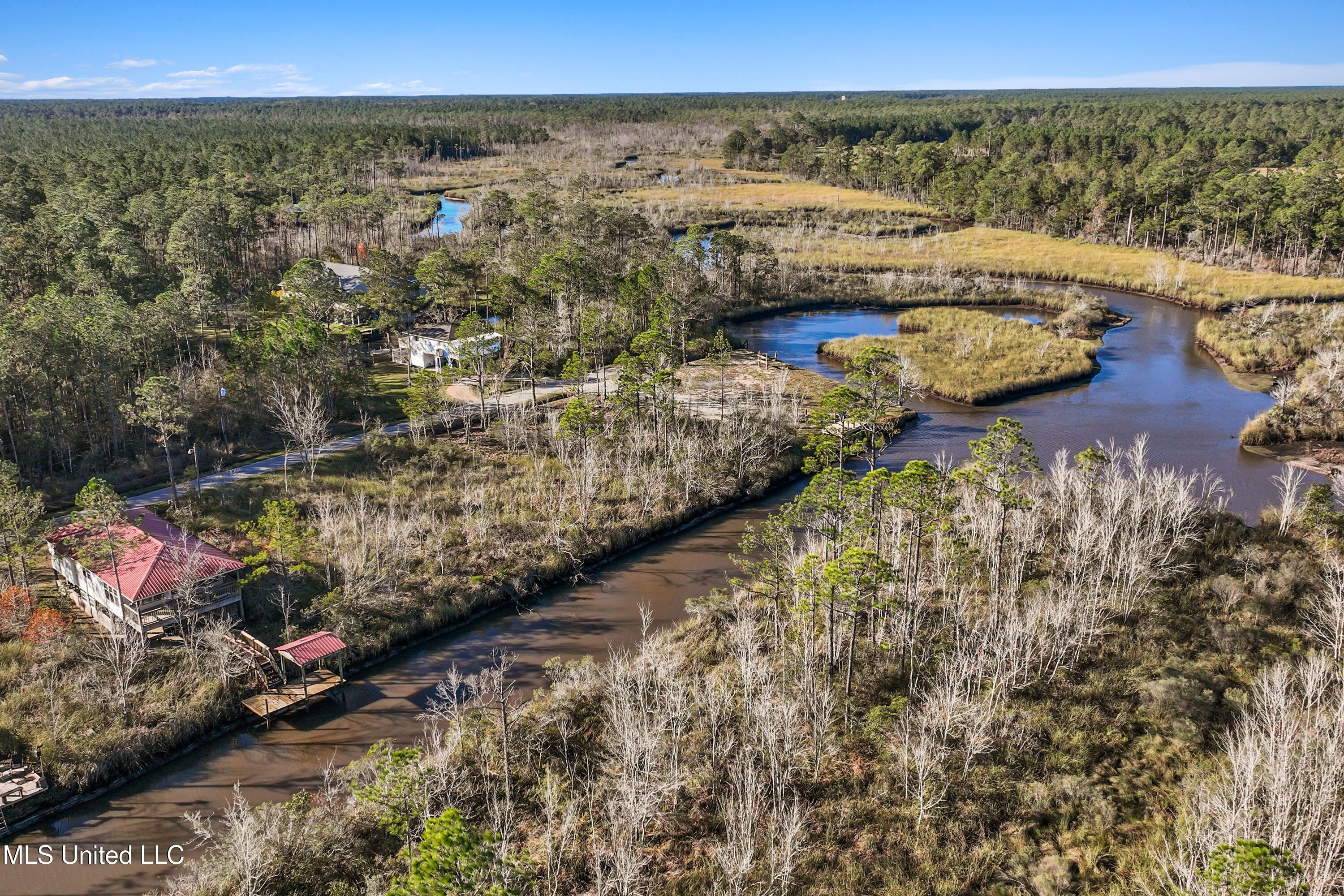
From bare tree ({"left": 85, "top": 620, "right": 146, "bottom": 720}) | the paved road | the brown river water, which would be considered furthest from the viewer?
the paved road

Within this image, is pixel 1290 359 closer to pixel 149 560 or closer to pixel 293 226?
pixel 149 560

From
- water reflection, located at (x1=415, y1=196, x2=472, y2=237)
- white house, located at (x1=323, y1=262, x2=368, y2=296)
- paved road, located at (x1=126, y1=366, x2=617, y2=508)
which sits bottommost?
paved road, located at (x1=126, y1=366, x2=617, y2=508)

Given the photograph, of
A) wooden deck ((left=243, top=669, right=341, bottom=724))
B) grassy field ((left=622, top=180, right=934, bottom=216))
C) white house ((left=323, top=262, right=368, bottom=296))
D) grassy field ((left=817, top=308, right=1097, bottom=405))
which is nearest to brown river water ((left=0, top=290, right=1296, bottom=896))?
wooden deck ((left=243, top=669, right=341, bottom=724))

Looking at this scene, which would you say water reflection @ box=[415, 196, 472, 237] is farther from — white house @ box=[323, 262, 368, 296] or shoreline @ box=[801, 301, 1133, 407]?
shoreline @ box=[801, 301, 1133, 407]

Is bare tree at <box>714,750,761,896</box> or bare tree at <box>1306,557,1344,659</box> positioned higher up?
bare tree at <box>1306,557,1344,659</box>

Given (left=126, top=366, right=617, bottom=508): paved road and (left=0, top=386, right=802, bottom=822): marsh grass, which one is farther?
(left=126, top=366, right=617, bottom=508): paved road

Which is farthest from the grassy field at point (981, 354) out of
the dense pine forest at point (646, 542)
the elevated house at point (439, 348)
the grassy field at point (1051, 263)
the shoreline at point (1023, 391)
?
the elevated house at point (439, 348)

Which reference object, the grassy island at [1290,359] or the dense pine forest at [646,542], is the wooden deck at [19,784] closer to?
the dense pine forest at [646,542]

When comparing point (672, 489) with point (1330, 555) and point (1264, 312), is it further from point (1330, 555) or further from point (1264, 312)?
point (1264, 312)
